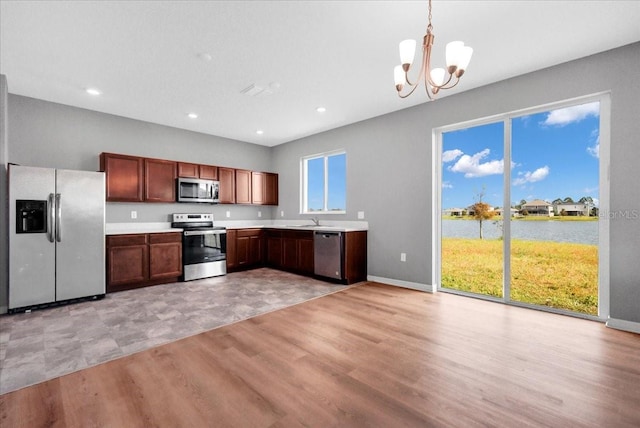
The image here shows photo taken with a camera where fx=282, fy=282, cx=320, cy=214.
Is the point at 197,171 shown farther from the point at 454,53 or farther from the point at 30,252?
the point at 454,53

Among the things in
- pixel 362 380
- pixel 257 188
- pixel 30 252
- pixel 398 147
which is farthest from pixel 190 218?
pixel 362 380

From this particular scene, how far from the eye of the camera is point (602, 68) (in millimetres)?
2812

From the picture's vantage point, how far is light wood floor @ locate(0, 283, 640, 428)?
1557 mm

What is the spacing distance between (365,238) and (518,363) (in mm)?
2913

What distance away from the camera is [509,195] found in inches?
137

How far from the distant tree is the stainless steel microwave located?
4445 millimetres

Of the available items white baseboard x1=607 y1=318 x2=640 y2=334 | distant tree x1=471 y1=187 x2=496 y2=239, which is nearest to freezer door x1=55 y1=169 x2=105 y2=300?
distant tree x1=471 y1=187 x2=496 y2=239

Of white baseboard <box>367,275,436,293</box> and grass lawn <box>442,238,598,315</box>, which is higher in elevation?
grass lawn <box>442,238,598,315</box>

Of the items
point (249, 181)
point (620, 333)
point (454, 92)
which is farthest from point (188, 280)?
point (620, 333)

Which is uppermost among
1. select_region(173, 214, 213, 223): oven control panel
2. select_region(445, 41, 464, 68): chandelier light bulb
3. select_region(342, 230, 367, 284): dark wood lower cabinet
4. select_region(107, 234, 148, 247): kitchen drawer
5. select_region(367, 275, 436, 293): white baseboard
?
select_region(445, 41, 464, 68): chandelier light bulb

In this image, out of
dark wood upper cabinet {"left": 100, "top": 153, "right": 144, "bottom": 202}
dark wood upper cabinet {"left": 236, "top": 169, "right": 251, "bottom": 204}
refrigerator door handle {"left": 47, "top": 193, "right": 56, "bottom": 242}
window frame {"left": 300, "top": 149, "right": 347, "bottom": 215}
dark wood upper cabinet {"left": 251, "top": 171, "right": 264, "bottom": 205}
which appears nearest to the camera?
refrigerator door handle {"left": 47, "top": 193, "right": 56, "bottom": 242}

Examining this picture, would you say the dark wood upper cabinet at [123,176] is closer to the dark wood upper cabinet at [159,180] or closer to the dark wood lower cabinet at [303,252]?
the dark wood upper cabinet at [159,180]

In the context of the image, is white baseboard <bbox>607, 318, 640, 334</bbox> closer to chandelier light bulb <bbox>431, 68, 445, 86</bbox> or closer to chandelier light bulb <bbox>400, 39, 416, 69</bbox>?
→ chandelier light bulb <bbox>431, 68, 445, 86</bbox>

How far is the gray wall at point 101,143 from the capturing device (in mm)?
3867
